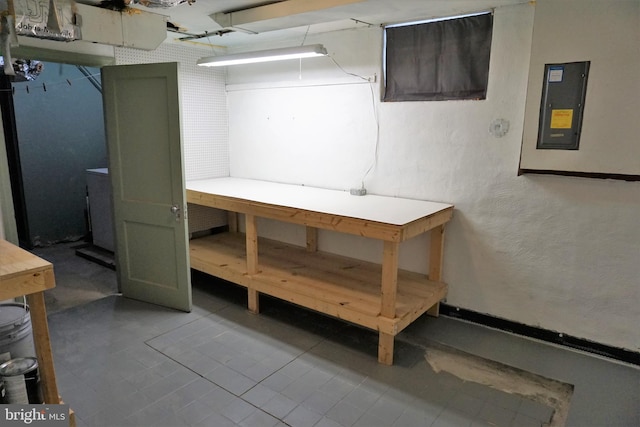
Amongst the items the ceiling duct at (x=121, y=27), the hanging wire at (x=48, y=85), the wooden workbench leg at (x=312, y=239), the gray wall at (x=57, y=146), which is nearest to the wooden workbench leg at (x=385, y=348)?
the wooden workbench leg at (x=312, y=239)

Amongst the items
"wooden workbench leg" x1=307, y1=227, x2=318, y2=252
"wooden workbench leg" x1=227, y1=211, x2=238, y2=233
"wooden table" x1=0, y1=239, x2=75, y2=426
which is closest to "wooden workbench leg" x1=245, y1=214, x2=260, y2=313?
"wooden workbench leg" x1=307, y1=227, x2=318, y2=252

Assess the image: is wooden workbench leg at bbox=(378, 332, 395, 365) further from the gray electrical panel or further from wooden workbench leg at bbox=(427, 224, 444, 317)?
the gray electrical panel

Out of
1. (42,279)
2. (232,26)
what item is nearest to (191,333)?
(42,279)

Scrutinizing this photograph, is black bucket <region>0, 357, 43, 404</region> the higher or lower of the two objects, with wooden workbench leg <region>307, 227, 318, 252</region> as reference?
lower

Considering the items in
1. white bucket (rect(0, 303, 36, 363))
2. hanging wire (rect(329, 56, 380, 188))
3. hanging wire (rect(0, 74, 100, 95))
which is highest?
hanging wire (rect(0, 74, 100, 95))

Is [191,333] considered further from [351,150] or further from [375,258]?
[351,150]

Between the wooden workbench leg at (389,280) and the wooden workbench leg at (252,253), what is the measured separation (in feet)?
3.97

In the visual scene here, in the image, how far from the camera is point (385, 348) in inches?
111

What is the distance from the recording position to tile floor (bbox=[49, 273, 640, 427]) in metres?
2.33

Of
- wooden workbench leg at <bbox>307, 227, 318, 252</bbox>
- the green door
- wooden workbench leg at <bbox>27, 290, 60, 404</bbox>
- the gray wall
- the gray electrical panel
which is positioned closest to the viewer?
wooden workbench leg at <bbox>27, 290, 60, 404</bbox>

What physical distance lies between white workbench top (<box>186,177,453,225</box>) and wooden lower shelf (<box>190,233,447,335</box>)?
24.3 inches

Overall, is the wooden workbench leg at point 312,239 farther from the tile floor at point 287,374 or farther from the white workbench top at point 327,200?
the tile floor at point 287,374

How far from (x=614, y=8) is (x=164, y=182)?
3264 millimetres

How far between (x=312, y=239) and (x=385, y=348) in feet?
5.10
